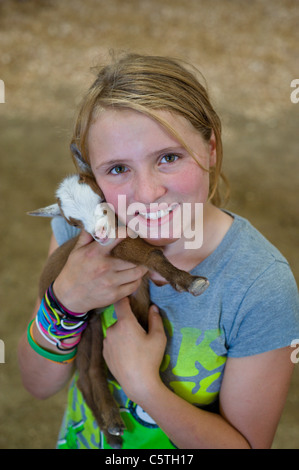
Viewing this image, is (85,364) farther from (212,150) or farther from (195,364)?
(212,150)

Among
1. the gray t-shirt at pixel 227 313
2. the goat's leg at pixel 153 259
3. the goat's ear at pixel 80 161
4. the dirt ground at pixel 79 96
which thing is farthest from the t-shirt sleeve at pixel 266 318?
the dirt ground at pixel 79 96

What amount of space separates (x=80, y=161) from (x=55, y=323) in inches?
15.2

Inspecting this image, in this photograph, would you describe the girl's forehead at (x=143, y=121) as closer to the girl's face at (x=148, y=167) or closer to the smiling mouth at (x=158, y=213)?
the girl's face at (x=148, y=167)

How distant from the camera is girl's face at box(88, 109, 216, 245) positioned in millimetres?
961

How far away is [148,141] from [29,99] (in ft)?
11.7

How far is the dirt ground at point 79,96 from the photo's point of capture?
2.41 meters

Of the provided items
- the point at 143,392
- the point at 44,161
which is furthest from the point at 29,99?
the point at 143,392

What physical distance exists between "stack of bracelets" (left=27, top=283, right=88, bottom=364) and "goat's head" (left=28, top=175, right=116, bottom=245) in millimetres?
169

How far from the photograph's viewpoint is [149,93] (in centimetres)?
97

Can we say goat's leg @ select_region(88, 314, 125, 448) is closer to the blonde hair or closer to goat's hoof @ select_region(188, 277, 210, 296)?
goat's hoof @ select_region(188, 277, 210, 296)

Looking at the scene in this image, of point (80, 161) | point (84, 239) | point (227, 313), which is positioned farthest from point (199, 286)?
point (80, 161)

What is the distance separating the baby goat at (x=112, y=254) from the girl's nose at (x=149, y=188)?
154 millimetres

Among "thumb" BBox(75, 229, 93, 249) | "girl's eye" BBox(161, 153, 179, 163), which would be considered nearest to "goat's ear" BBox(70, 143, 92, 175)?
"thumb" BBox(75, 229, 93, 249)

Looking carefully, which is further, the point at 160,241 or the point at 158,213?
the point at 160,241
